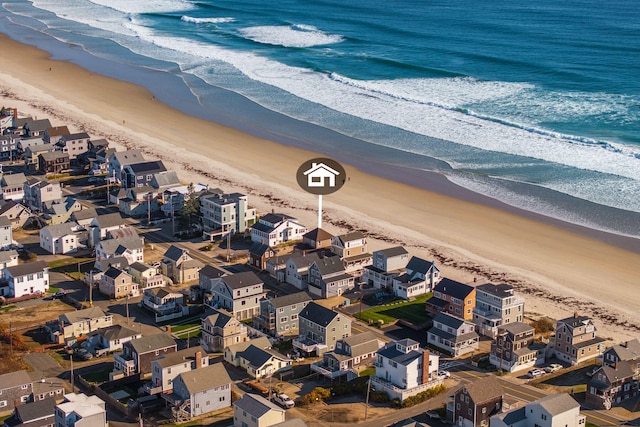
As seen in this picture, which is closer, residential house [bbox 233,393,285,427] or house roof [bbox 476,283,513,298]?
residential house [bbox 233,393,285,427]

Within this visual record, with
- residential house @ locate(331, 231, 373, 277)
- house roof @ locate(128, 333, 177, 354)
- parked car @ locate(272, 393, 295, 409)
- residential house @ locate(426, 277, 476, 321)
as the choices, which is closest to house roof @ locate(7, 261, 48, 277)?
house roof @ locate(128, 333, 177, 354)

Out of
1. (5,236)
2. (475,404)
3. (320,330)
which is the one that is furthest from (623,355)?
(5,236)

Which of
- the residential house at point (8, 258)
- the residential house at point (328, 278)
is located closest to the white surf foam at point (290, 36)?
the residential house at point (328, 278)

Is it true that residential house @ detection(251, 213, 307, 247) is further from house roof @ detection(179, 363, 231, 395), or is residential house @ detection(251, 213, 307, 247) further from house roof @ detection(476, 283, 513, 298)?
house roof @ detection(179, 363, 231, 395)

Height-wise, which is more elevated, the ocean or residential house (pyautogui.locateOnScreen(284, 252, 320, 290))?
the ocean

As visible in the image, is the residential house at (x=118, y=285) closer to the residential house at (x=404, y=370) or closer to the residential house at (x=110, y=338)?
the residential house at (x=110, y=338)

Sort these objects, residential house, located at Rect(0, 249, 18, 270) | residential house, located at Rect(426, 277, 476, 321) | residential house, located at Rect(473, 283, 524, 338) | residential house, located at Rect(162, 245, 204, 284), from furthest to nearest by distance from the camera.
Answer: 1. residential house, located at Rect(162, 245, 204, 284)
2. residential house, located at Rect(0, 249, 18, 270)
3. residential house, located at Rect(426, 277, 476, 321)
4. residential house, located at Rect(473, 283, 524, 338)

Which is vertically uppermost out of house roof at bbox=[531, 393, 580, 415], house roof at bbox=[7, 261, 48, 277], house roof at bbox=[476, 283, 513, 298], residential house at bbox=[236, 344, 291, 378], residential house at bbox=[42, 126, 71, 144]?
residential house at bbox=[42, 126, 71, 144]

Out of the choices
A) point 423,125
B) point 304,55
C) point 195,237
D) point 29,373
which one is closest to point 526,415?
point 29,373

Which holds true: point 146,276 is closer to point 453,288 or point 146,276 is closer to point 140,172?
point 140,172
